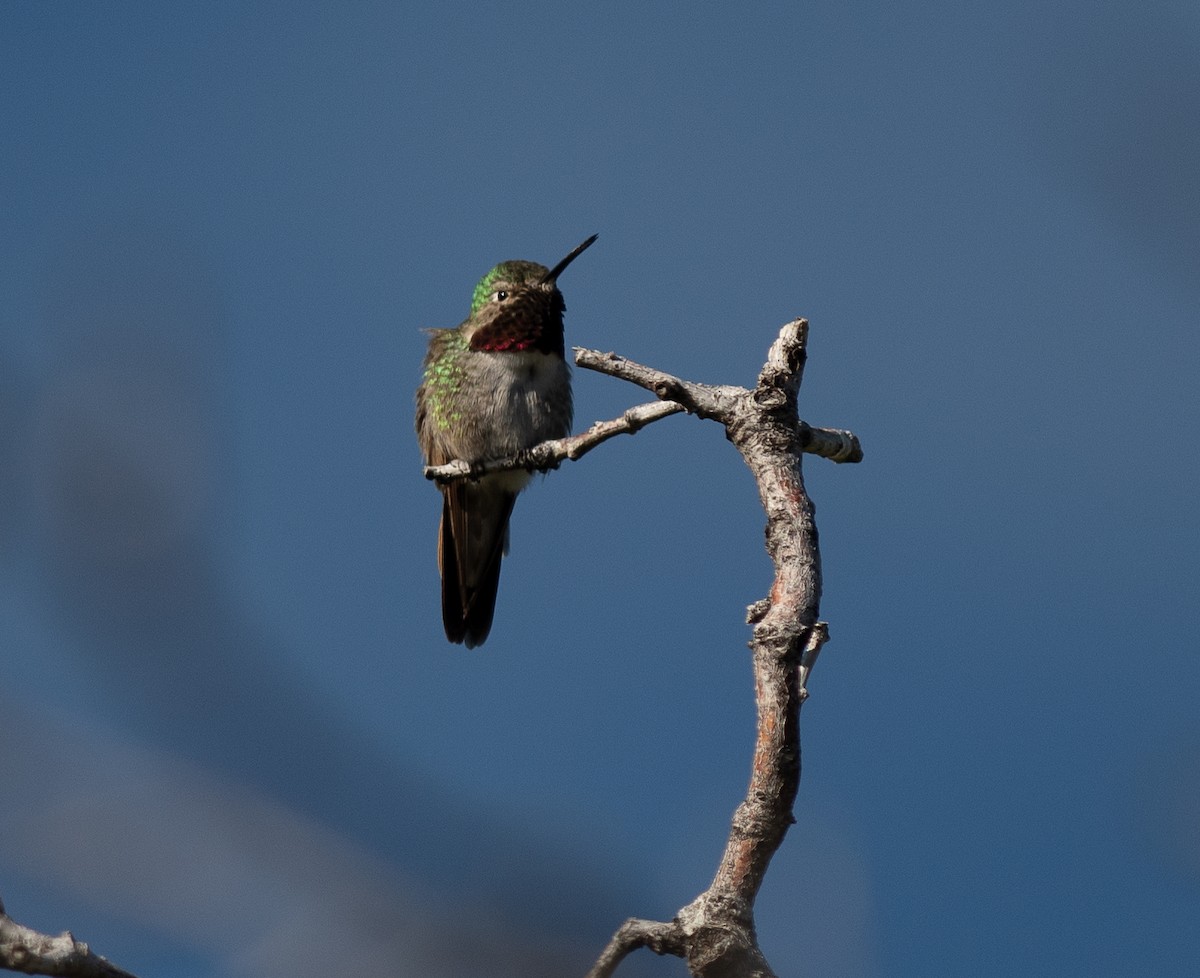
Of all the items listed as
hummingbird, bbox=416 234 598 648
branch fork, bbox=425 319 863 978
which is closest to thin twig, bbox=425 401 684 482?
branch fork, bbox=425 319 863 978

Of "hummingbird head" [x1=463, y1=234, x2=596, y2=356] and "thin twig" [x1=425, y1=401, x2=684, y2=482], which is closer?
"thin twig" [x1=425, y1=401, x2=684, y2=482]

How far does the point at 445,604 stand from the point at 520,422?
4.63ft

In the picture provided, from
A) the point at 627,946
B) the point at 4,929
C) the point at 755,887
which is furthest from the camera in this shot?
the point at 755,887

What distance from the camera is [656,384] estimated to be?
322 centimetres

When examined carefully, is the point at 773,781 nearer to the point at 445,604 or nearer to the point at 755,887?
the point at 755,887

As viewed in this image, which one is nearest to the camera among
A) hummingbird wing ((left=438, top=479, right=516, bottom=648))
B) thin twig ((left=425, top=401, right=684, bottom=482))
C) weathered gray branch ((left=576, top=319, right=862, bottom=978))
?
weathered gray branch ((left=576, top=319, right=862, bottom=978))

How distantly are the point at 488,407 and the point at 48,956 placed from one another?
5220mm

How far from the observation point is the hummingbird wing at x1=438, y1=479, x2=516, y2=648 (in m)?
7.68

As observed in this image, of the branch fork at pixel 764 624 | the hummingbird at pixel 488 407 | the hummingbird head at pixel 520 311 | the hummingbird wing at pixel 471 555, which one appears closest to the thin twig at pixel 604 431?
the branch fork at pixel 764 624

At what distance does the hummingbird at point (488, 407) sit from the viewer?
22.5ft

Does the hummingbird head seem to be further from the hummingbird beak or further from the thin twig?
the thin twig

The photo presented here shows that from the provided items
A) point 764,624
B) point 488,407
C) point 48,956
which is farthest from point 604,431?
point 488,407

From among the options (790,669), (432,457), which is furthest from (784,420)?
(432,457)

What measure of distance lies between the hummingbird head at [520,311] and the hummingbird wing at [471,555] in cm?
95
